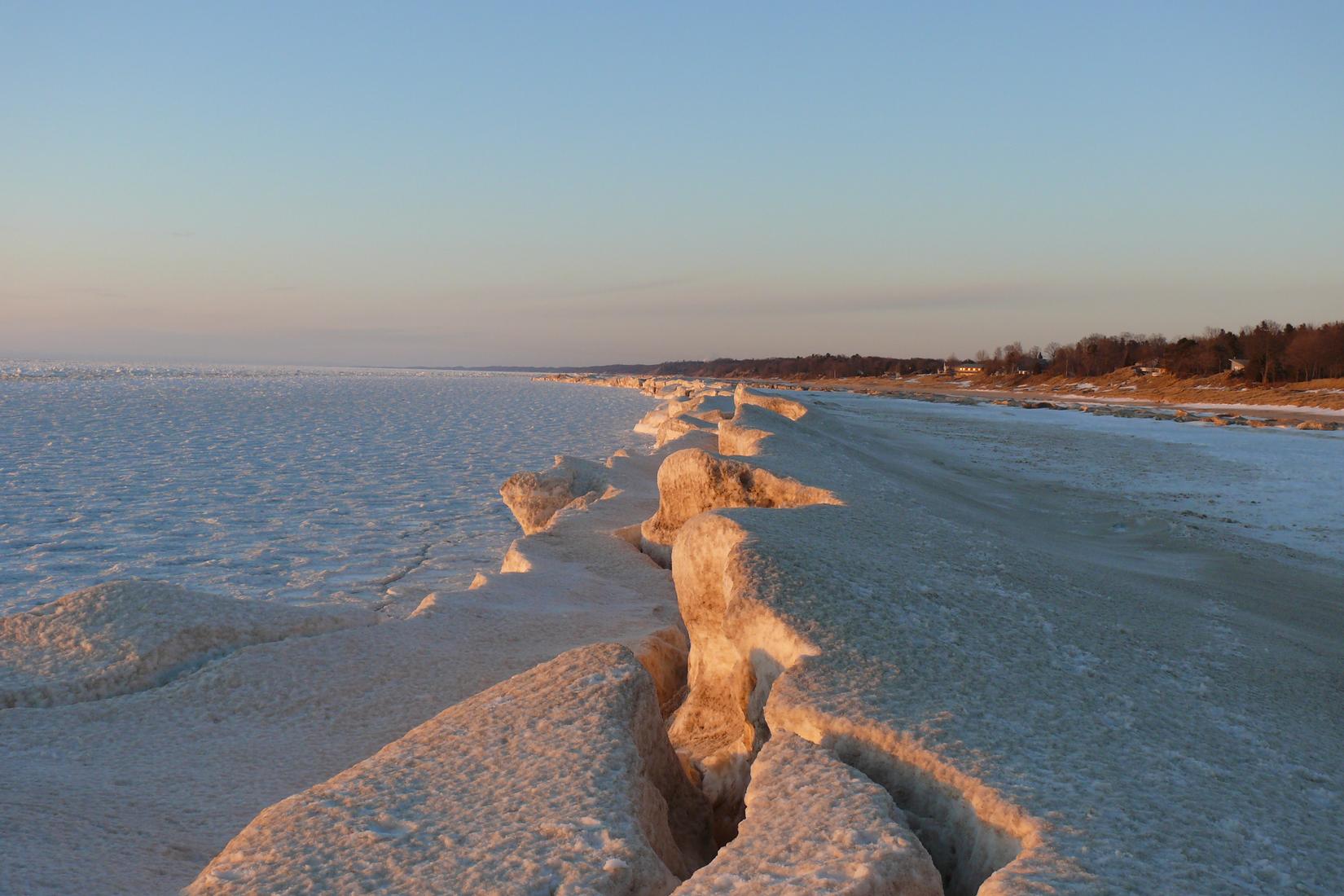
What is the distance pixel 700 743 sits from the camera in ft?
11.6

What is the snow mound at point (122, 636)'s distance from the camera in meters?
4.04

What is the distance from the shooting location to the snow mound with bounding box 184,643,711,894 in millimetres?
2182

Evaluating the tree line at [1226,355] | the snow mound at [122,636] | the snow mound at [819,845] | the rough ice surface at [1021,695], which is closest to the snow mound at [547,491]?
the rough ice surface at [1021,695]

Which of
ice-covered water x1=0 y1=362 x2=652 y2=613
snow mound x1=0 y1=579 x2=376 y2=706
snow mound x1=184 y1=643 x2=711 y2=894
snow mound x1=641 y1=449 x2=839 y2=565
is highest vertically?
snow mound x1=641 y1=449 x2=839 y2=565

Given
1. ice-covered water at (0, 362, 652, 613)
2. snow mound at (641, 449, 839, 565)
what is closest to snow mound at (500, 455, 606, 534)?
ice-covered water at (0, 362, 652, 613)

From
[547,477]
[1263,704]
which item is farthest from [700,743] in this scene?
[547,477]

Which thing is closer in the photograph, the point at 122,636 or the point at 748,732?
the point at 748,732

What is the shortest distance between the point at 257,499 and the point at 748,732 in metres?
10.7

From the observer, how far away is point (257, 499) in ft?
39.8

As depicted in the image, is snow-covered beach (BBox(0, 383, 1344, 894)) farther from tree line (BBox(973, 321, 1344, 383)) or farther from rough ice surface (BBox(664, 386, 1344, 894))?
tree line (BBox(973, 321, 1344, 383))

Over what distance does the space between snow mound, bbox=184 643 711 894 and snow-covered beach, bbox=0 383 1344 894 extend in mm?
11

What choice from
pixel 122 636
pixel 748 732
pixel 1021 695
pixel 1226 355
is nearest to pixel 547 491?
pixel 122 636

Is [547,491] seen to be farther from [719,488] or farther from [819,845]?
[819,845]

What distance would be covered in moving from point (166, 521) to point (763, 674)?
952 centimetres
